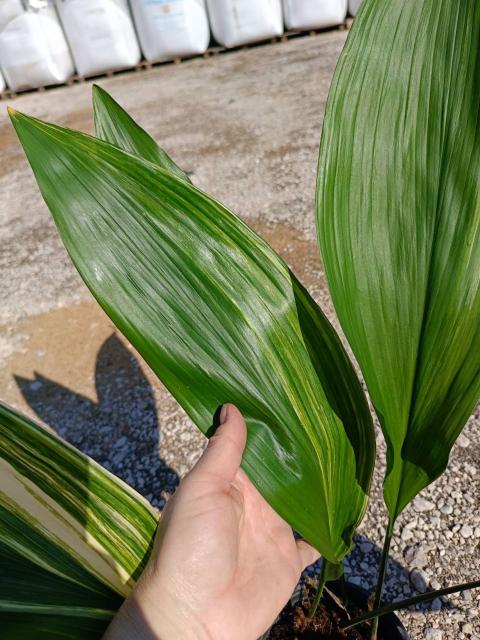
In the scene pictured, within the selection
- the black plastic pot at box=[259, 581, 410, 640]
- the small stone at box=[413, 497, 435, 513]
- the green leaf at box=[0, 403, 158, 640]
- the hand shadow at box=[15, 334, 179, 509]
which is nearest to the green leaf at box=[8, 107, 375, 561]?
the green leaf at box=[0, 403, 158, 640]

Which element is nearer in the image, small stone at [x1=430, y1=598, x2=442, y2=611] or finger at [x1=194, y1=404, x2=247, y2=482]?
finger at [x1=194, y1=404, x2=247, y2=482]

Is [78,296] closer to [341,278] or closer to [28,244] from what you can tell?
[28,244]

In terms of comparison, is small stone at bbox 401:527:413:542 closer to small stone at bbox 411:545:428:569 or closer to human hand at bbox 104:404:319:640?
small stone at bbox 411:545:428:569

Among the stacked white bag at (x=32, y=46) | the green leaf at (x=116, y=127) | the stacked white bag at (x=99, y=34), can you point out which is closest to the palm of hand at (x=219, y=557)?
the green leaf at (x=116, y=127)

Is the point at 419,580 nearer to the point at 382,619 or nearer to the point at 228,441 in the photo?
the point at 382,619

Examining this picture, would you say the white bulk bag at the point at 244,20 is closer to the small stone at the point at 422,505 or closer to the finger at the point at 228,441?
the small stone at the point at 422,505
